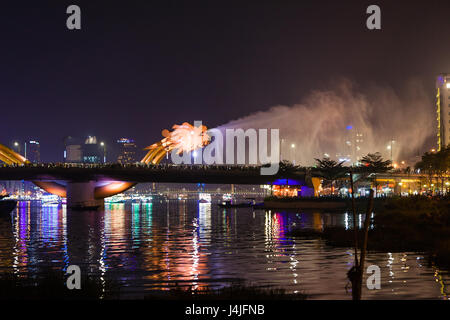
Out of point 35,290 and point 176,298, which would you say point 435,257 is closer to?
point 176,298

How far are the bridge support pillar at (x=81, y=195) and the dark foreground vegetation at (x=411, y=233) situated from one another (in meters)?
89.6

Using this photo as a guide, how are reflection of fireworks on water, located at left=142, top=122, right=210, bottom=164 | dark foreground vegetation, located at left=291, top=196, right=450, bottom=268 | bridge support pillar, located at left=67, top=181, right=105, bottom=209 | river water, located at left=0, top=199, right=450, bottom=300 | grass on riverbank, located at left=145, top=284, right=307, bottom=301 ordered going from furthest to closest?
reflection of fireworks on water, located at left=142, top=122, right=210, bottom=164
bridge support pillar, located at left=67, top=181, right=105, bottom=209
dark foreground vegetation, located at left=291, top=196, right=450, bottom=268
river water, located at left=0, top=199, right=450, bottom=300
grass on riverbank, located at left=145, top=284, right=307, bottom=301

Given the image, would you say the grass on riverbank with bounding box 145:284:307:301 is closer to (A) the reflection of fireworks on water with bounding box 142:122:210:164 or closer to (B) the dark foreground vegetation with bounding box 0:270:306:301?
(B) the dark foreground vegetation with bounding box 0:270:306:301

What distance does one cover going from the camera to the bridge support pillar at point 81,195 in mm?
147125

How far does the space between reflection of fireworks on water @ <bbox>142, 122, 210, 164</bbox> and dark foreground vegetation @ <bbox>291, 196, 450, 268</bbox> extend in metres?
92.2

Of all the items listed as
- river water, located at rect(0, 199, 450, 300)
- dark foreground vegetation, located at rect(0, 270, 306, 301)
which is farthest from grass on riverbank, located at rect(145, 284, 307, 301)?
river water, located at rect(0, 199, 450, 300)

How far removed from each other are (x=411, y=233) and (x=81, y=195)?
105855mm

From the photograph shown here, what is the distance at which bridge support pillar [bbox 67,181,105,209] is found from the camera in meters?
147

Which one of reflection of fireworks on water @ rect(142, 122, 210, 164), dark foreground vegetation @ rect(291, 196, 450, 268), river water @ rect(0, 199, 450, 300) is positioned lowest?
river water @ rect(0, 199, 450, 300)

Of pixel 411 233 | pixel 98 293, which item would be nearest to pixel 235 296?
pixel 98 293

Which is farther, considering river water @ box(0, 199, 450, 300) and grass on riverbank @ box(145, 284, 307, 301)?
river water @ box(0, 199, 450, 300)

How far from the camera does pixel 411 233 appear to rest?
57.6 meters

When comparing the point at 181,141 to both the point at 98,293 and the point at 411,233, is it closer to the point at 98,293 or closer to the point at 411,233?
Answer: the point at 411,233
